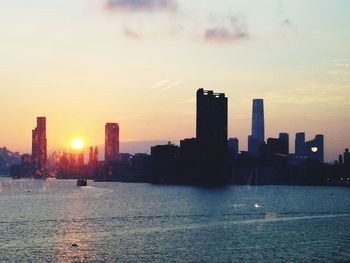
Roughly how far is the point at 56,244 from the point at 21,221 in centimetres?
5277

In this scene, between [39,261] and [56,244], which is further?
[56,244]

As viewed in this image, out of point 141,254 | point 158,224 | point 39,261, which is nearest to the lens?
point 39,261

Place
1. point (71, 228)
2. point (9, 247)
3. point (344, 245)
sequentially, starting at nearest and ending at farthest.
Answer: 1. point (9, 247)
2. point (344, 245)
3. point (71, 228)

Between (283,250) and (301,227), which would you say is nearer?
(283,250)

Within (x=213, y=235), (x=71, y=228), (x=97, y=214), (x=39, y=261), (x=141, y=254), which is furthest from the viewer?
(x=97, y=214)

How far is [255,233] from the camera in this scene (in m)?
149

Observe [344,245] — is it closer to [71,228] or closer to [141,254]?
[141,254]

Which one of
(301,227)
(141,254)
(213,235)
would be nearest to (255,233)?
(213,235)

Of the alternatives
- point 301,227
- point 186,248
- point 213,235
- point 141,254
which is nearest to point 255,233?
point 213,235

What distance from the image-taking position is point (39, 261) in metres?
104

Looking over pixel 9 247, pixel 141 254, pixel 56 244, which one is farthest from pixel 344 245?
pixel 9 247

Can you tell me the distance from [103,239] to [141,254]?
2260cm

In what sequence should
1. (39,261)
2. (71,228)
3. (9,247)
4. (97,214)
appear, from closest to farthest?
(39,261) → (9,247) → (71,228) → (97,214)

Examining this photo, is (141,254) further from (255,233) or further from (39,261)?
(255,233)
